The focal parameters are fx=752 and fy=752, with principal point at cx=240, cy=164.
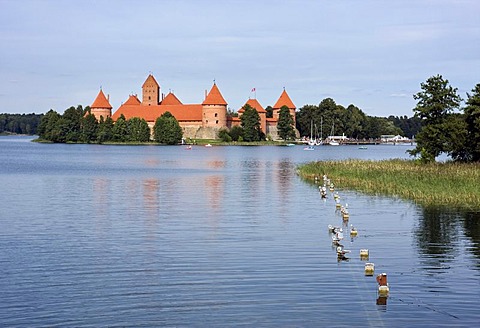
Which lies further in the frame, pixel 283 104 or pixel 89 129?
pixel 283 104

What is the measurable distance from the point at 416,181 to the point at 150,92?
111 m

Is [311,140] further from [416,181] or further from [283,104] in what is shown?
[416,181]

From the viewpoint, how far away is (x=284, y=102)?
133 meters

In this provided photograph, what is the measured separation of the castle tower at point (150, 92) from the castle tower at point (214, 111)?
15.6 metres

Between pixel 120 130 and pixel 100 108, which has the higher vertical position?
pixel 100 108

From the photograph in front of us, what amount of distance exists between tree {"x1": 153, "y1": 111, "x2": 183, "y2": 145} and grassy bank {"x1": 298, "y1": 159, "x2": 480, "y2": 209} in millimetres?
76310

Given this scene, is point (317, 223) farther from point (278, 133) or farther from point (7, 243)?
point (278, 133)

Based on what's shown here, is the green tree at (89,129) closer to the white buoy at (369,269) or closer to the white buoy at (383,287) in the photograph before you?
the white buoy at (369,269)

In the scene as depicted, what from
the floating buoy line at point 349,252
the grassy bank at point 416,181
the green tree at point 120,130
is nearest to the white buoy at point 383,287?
the floating buoy line at point 349,252

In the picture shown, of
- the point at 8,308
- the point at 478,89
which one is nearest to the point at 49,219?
the point at 8,308

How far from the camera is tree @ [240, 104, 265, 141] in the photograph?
115m

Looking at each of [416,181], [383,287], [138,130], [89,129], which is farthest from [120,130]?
[383,287]

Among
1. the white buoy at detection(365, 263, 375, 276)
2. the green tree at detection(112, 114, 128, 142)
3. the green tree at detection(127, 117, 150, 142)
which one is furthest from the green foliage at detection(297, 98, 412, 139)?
the white buoy at detection(365, 263, 375, 276)

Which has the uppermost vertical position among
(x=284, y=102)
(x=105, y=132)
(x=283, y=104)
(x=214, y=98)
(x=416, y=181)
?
(x=214, y=98)
